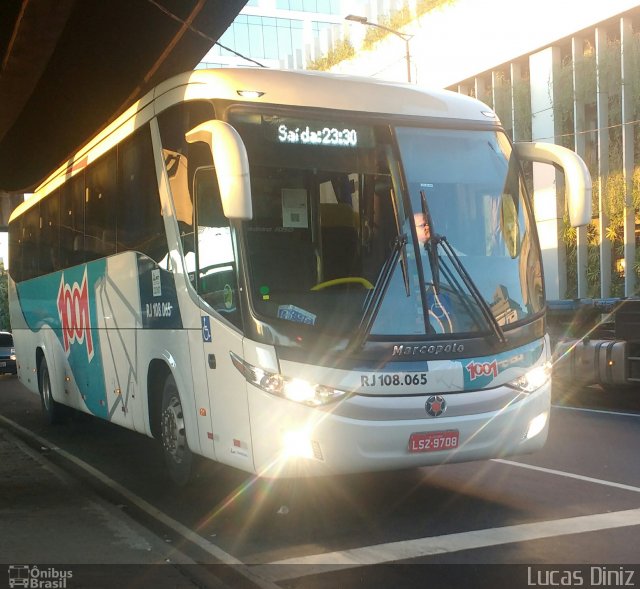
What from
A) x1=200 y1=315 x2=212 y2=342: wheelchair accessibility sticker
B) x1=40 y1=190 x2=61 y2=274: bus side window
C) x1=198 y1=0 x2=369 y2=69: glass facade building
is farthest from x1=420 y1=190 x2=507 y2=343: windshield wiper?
x1=198 y1=0 x2=369 y2=69: glass facade building

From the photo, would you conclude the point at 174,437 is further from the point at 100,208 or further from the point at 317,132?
the point at 100,208

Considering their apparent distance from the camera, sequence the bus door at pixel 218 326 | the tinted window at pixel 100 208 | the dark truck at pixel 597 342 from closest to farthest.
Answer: the bus door at pixel 218 326 → the tinted window at pixel 100 208 → the dark truck at pixel 597 342

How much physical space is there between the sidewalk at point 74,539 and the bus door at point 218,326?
918mm

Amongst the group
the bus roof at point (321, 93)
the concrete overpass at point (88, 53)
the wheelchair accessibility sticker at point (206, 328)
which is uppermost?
the concrete overpass at point (88, 53)

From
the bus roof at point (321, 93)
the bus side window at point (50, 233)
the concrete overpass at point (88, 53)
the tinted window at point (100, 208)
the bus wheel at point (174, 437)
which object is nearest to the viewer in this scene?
the bus roof at point (321, 93)

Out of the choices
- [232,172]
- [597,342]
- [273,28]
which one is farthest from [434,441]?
[273,28]

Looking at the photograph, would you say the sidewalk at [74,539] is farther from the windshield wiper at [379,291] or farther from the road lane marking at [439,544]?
the windshield wiper at [379,291]

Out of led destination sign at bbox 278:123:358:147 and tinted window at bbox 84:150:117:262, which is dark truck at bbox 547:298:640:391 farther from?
led destination sign at bbox 278:123:358:147

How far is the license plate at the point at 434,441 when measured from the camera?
21.8 feet

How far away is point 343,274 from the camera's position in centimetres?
690

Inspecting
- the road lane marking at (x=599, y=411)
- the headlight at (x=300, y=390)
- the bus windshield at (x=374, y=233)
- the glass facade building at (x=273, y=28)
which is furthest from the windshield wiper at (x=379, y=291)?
the glass facade building at (x=273, y=28)

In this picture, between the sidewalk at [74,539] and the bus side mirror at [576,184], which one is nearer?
the sidewalk at [74,539]

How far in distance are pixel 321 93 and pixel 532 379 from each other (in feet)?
9.09

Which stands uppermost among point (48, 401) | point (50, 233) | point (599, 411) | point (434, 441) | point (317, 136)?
point (317, 136)
